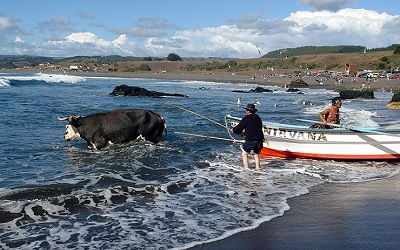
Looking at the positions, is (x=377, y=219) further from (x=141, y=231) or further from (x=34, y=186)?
(x=34, y=186)

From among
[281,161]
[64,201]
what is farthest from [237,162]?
[64,201]

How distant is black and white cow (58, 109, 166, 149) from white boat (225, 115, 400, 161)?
12.9 feet

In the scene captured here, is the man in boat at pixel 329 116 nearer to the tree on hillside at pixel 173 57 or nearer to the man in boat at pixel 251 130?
the man in boat at pixel 251 130

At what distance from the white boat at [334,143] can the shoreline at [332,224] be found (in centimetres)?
291

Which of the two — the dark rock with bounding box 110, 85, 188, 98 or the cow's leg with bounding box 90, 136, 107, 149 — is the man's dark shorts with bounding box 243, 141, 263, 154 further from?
the dark rock with bounding box 110, 85, 188, 98

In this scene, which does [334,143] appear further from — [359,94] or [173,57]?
[173,57]

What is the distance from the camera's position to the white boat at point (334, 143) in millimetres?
12547

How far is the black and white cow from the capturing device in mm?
14141

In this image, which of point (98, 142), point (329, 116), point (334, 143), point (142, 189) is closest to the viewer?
point (142, 189)

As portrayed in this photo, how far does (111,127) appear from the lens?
14.3 m

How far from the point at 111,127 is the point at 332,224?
8565mm

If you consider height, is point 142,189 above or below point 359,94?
below

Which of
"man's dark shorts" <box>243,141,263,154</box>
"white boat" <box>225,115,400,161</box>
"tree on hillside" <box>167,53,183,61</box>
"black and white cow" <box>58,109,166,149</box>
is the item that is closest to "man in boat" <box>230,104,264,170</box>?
"man's dark shorts" <box>243,141,263,154</box>

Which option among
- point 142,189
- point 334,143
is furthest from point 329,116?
point 142,189
